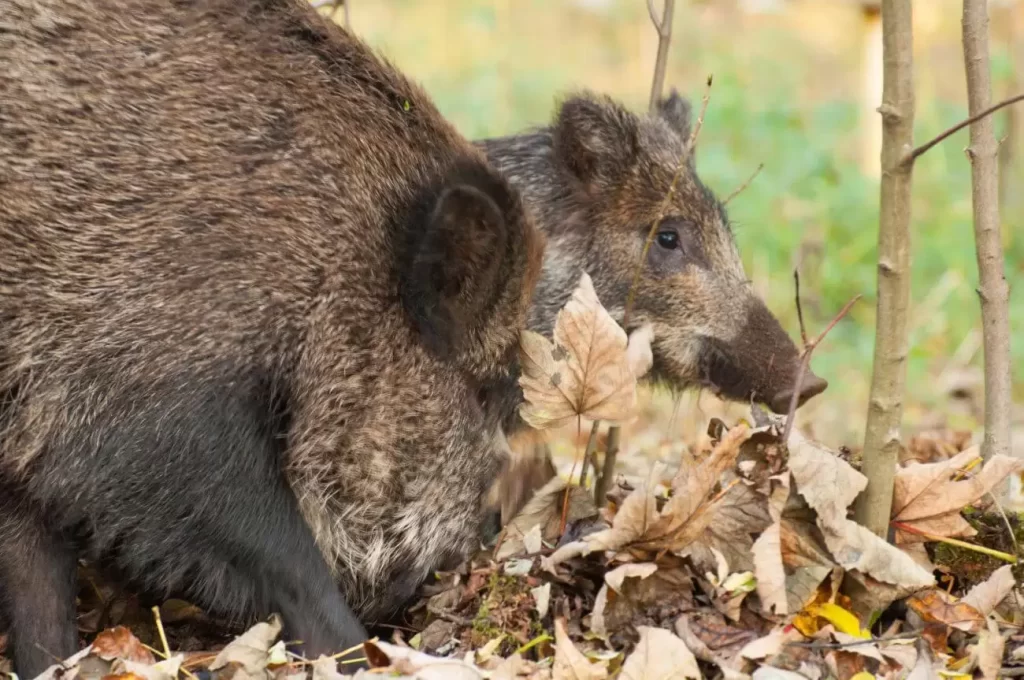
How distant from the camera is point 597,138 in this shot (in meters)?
4.68

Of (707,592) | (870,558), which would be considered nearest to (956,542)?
(870,558)

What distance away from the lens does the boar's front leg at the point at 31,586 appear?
3162 mm

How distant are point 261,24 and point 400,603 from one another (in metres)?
1.63

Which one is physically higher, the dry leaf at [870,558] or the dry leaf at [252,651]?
the dry leaf at [870,558]

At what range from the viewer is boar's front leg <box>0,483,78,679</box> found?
3162mm

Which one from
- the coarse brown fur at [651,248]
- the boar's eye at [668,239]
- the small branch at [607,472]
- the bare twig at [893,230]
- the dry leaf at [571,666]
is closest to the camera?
the dry leaf at [571,666]

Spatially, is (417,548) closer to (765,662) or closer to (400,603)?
Answer: (400,603)

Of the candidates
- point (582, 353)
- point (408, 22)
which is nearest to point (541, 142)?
point (582, 353)

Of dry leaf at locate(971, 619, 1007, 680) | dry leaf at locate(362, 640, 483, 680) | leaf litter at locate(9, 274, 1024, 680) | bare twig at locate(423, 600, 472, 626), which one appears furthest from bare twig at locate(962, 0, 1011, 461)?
dry leaf at locate(362, 640, 483, 680)

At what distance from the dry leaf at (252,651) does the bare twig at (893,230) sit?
1496mm

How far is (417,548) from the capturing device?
336cm

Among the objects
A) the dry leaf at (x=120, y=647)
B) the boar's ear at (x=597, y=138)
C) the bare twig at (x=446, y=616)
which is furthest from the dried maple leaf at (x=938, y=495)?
the boar's ear at (x=597, y=138)

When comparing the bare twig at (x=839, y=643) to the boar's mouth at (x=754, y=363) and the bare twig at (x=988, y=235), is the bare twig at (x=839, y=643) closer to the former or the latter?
the bare twig at (x=988, y=235)

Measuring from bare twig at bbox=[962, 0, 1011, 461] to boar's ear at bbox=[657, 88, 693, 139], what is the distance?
6.68ft
